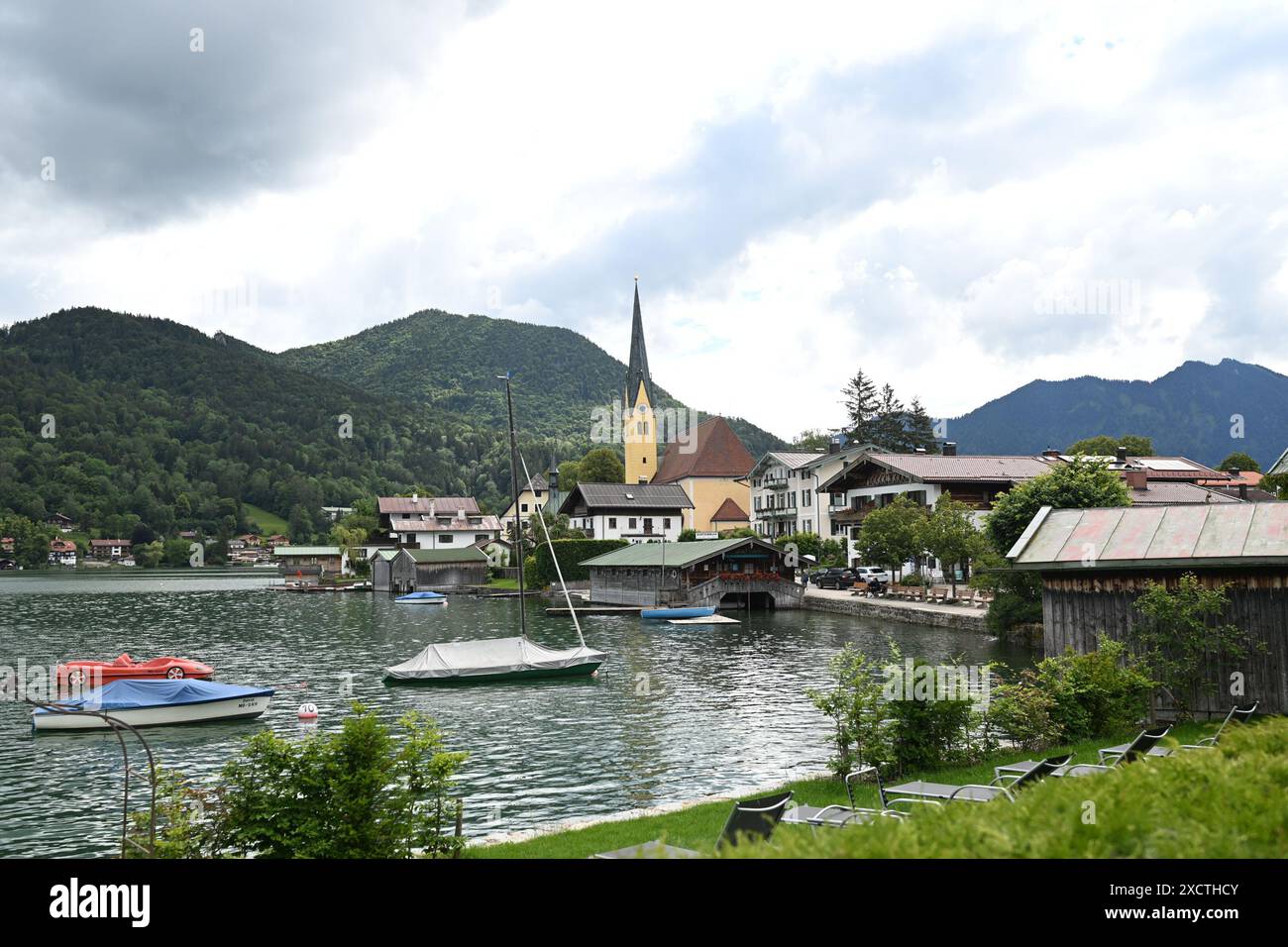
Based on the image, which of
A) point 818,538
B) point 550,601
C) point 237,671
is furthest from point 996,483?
point 237,671

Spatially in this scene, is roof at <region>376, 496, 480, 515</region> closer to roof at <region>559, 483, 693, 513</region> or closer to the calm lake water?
roof at <region>559, 483, 693, 513</region>

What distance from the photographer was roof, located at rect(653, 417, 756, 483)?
119m

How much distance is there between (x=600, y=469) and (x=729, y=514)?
30570 mm

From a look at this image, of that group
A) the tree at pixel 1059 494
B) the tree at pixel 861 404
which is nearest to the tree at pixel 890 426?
A: the tree at pixel 861 404

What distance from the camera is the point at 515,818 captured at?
18.0m

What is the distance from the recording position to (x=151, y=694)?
2944cm

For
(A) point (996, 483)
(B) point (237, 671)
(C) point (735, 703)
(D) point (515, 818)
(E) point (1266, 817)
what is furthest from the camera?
(A) point (996, 483)

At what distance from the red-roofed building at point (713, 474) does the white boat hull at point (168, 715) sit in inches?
3355

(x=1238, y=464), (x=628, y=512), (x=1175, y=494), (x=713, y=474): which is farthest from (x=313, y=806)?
(x=1238, y=464)

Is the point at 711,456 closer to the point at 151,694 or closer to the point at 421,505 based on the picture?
the point at 421,505

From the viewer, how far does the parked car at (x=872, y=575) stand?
73.4 metres

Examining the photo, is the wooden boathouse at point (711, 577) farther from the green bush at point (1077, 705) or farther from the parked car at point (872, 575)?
the green bush at point (1077, 705)
